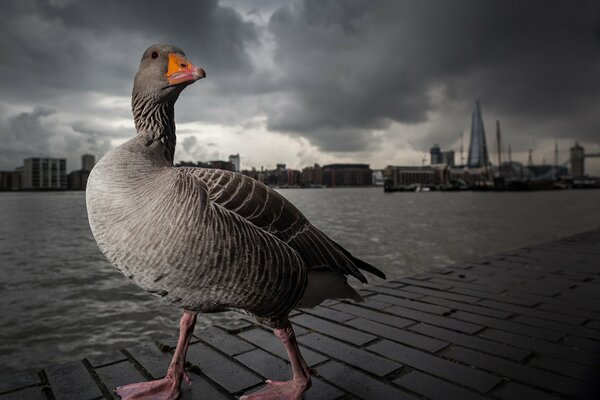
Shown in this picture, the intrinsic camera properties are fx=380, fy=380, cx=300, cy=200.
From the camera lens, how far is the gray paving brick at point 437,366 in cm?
288

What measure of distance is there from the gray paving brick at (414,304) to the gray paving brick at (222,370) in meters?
2.39

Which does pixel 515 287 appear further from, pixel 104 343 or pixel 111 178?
pixel 104 343

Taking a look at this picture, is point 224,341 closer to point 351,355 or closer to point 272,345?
point 272,345

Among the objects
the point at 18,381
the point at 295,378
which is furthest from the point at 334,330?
the point at 18,381

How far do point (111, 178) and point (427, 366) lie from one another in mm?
2757

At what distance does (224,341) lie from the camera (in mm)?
3588

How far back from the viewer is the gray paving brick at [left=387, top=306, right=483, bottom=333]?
3957 mm

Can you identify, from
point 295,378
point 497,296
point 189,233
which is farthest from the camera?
point 497,296

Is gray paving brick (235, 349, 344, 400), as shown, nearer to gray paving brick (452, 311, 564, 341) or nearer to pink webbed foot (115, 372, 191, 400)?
pink webbed foot (115, 372, 191, 400)

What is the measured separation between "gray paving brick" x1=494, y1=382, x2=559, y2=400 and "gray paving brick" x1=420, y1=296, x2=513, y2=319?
5.31ft

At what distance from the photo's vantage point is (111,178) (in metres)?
2.13

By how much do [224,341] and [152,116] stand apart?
2.20 metres

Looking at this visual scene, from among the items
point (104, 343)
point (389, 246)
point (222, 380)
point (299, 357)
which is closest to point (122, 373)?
point (222, 380)

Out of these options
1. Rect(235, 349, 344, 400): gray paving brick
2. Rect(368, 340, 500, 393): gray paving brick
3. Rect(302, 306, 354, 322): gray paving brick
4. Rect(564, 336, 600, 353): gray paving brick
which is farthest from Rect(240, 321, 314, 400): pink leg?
Rect(564, 336, 600, 353): gray paving brick
